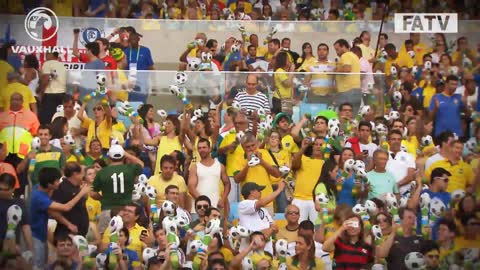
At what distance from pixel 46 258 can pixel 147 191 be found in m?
1.28

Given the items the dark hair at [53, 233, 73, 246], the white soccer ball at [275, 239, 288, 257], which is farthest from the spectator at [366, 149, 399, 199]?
the dark hair at [53, 233, 73, 246]

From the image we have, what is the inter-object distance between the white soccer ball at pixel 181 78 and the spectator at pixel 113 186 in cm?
166

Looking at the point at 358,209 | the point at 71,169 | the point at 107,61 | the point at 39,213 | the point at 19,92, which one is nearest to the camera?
the point at 39,213

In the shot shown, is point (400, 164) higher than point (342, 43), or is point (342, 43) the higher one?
point (342, 43)

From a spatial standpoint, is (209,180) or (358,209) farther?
(209,180)

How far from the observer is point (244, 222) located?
46.4 feet

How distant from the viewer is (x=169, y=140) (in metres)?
15.1

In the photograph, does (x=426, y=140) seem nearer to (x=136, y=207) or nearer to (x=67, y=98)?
(x=136, y=207)

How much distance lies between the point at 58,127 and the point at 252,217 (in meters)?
2.54

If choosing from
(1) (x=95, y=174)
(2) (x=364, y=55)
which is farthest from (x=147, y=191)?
(2) (x=364, y=55)

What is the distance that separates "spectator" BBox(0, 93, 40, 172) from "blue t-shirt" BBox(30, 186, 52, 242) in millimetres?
644

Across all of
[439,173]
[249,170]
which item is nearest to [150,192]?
[249,170]

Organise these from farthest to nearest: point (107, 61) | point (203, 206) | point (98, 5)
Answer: point (98, 5)
point (107, 61)
point (203, 206)

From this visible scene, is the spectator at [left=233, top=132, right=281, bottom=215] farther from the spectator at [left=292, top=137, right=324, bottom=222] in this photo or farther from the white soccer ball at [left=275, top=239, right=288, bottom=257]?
the white soccer ball at [left=275, top=239, right=288, bottom=257]
